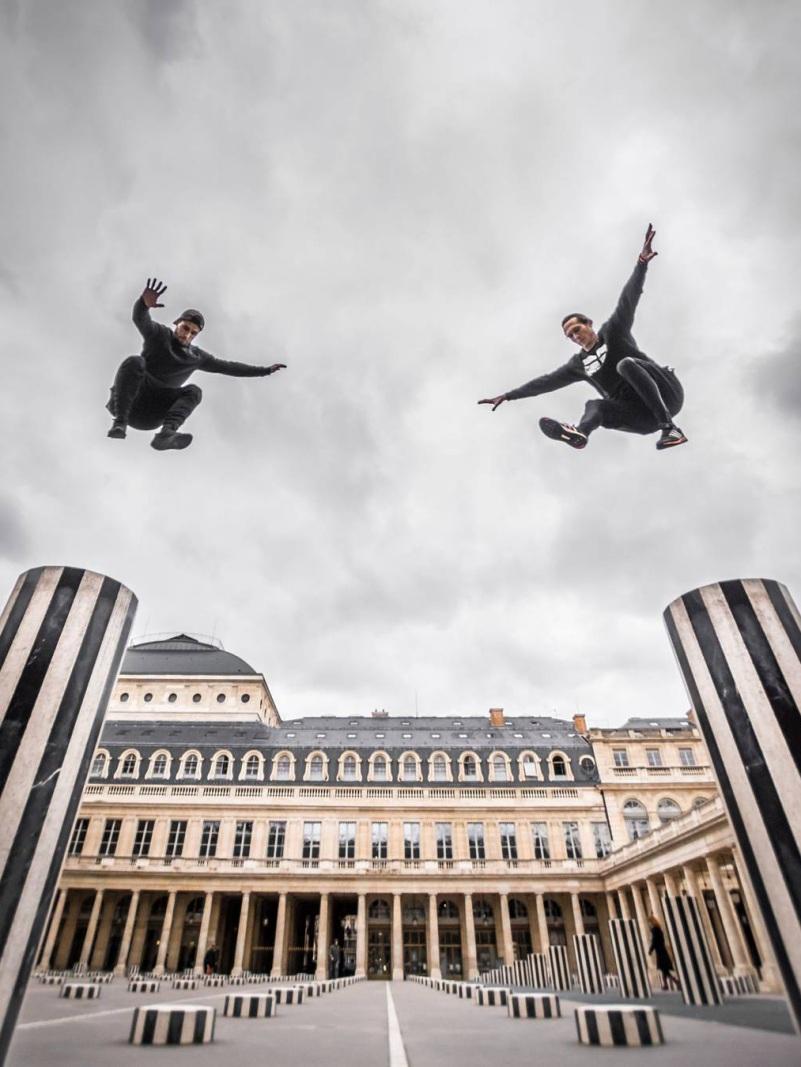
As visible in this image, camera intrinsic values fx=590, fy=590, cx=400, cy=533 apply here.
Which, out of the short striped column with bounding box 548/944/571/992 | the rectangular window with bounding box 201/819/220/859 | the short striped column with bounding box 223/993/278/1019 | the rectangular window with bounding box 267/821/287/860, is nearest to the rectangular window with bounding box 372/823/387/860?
the rectangular window with bounding box 267/821/287/860

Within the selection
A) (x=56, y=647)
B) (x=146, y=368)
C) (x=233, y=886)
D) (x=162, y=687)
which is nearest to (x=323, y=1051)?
(x=56, y=647)

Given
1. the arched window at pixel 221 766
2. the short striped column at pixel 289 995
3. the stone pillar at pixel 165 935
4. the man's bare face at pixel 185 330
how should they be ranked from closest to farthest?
the man's bare face at pixel 185 330 < the short striped column at pixel 289 995 < the stone pillar at pixel 165 935 < the arched window at pixel 221 766

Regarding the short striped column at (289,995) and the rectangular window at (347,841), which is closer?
the short striped column at (289,995)

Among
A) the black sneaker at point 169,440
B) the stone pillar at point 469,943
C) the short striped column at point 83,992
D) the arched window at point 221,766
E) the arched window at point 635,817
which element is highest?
the arched window at point 221,766

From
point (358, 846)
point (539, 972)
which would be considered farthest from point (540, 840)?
point (539, 972)

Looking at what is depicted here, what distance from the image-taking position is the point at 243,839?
42938 mm

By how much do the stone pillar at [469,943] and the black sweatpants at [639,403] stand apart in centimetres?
4269

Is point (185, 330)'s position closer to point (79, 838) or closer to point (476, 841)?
point (476, 841)

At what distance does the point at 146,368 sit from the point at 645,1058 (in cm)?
815

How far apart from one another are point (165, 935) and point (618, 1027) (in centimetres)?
4300

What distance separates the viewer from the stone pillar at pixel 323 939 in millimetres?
38031

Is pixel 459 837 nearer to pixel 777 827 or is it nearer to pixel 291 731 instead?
pixel 291 731

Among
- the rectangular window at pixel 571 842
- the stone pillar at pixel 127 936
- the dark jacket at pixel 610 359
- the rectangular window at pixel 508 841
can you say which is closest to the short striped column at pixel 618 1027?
the dark jacket at pixel 610 359

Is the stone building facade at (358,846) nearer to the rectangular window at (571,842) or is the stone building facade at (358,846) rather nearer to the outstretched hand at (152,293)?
the rectangular window at (571,842)
